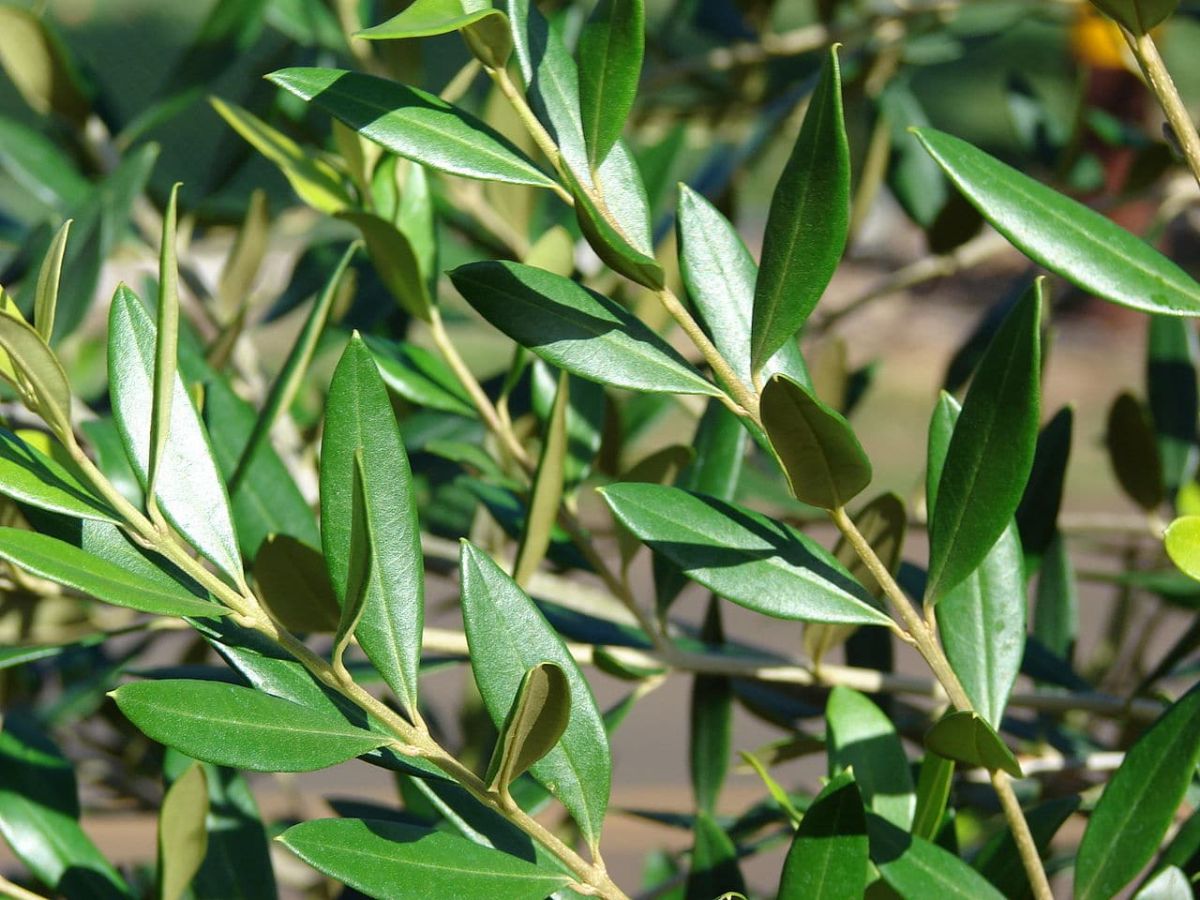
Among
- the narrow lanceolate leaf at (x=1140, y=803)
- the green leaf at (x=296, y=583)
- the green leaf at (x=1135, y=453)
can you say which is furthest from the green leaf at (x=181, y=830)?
the green leaf at (x=1135, y=453)

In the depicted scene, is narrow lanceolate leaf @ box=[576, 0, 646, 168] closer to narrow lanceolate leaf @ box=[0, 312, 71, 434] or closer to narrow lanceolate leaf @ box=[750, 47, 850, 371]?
narrow lanceolate leaf @ box=[750, 47, 850, 371]

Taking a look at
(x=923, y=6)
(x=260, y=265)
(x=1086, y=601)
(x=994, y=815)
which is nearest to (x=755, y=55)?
(x=923, y=6)

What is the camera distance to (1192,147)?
35 centimetres

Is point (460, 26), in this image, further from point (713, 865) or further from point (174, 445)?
point (713, 865)

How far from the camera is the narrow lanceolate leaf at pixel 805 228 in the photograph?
1.08 ft

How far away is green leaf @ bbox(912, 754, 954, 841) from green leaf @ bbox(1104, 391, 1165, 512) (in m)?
0.40

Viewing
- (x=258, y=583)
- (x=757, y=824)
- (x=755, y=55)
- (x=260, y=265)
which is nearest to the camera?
(x=258, y=583)

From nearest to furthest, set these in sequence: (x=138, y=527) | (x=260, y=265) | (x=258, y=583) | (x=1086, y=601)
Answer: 1. (x=138, y=527)
2. (x=258, y=583)
3. (x=260, y=265)
4. (x=1086, y=601)

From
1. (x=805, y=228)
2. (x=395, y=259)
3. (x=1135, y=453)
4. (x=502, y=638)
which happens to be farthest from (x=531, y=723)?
(x=1135, y=453)

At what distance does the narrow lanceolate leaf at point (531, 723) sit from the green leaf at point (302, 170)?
29 centimetres

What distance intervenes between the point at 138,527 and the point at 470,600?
0.09 metres

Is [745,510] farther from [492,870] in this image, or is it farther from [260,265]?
[260,265]

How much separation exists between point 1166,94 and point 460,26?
0.18 meters

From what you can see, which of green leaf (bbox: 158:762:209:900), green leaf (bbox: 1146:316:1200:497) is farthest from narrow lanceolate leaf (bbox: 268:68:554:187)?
green leaf (bbox: 1146:316:1200:497)
